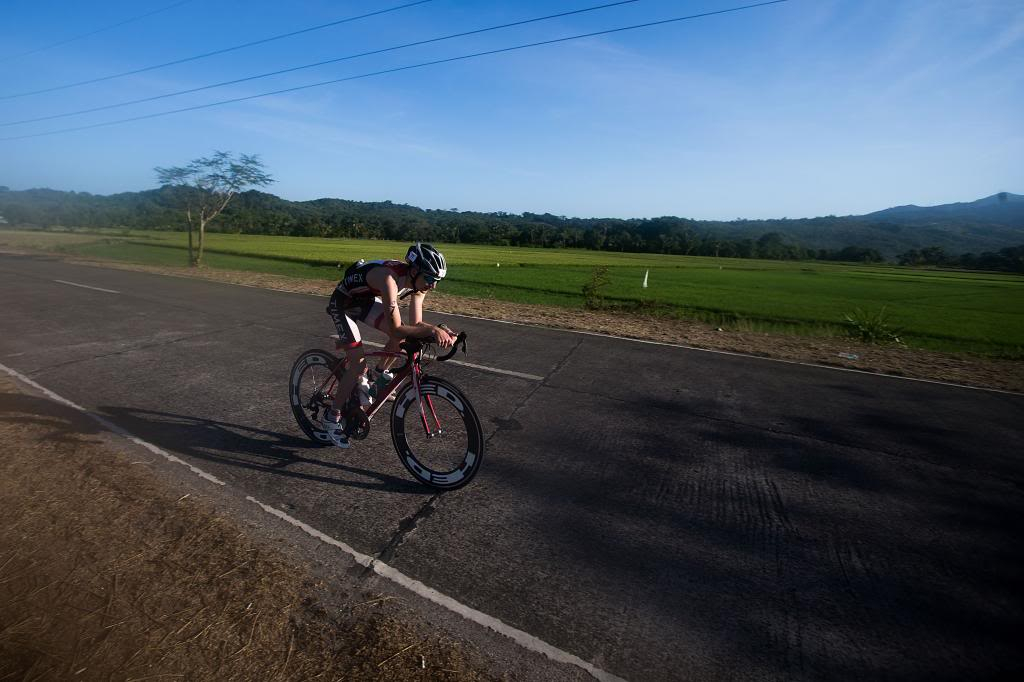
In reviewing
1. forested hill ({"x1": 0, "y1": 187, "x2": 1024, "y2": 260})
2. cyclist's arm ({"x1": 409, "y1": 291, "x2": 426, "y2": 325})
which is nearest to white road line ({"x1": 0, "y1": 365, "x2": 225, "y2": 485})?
cyclist's arm ({"x1": 409, "y1": 291, "x2": 426, "y2": 325})

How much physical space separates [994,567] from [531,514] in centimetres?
297

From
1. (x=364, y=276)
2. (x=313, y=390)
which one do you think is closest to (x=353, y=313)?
(x=364, y=276)

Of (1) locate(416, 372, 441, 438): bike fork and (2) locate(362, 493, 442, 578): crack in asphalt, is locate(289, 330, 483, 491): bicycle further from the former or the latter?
(2) locate(362, 493, 442, 578): crack in asphalt

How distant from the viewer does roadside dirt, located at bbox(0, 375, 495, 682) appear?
2.08m

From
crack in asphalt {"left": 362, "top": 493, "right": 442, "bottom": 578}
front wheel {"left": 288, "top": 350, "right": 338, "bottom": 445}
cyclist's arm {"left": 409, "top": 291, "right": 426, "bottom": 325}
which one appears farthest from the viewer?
front wheel {"left": 288, "top": 350, "right": 338, "bottom": 445}

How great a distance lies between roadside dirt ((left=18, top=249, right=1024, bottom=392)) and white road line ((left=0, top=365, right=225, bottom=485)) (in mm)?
7320

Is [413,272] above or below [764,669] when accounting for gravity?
above

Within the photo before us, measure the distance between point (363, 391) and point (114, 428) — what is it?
271 cm

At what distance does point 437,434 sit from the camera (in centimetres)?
368

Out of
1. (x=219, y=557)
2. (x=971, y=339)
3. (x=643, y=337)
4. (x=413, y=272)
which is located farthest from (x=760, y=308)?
(x=219, y=557)

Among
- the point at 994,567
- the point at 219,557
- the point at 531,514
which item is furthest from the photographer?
the point at 531,514

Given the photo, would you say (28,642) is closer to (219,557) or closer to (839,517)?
(219,557)

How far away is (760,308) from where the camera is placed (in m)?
20.3

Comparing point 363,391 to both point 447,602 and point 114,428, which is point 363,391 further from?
point 114,428
